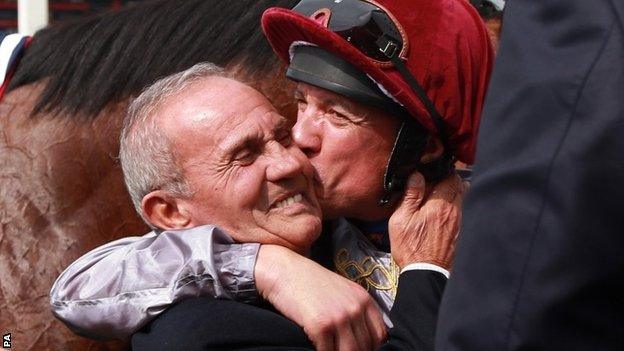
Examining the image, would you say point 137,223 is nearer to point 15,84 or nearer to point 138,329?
point 15,84

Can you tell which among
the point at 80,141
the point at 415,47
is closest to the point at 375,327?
the point at 415,47

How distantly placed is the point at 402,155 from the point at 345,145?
0.12 meters

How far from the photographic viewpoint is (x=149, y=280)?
191cm

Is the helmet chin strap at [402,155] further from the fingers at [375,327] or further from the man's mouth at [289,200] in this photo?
the fingers at [375,327]

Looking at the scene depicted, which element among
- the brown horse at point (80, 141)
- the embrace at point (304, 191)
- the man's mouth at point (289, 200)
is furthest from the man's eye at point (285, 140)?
the brown horse at point (80, 141)

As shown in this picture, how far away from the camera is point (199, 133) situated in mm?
2078

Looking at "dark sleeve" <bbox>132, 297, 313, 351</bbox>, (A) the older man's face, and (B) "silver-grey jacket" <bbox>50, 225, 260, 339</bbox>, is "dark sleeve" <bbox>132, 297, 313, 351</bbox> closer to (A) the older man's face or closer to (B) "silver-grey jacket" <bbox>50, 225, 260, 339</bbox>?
(B) "silver-grey jacket" <bbox>50, 225, 260, 339</bbox>

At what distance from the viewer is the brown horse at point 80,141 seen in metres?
2.81

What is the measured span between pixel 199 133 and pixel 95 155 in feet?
2.88

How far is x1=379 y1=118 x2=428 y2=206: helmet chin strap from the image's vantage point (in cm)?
218

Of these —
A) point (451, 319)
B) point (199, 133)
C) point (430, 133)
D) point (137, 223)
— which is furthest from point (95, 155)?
point (451, 319)

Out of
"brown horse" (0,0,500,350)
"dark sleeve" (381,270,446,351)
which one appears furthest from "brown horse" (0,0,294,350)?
"dark sleeve" (381,270,446,351)

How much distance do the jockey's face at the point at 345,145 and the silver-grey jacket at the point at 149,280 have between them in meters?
0.27

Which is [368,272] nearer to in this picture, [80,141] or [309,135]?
[309,135]
